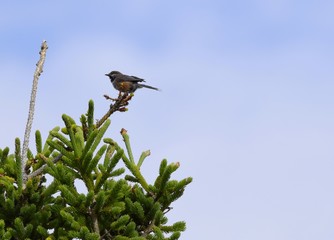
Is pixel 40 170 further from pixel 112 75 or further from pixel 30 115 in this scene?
pixel 112 75

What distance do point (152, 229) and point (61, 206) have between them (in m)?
1.25

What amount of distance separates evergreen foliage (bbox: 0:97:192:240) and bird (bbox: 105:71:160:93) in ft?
9.23

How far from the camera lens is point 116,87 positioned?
1262 centimetres

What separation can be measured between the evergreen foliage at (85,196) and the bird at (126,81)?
111 inches

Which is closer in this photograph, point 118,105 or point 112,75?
point 118,105

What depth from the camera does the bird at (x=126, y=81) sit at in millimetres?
11689

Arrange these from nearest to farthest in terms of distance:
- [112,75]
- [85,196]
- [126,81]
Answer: [85,196], [126,81], [112,75]

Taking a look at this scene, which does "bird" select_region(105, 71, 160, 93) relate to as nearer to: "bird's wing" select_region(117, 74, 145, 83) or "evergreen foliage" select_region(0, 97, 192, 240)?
"bird's wing" select_region(117, 74, 145, 83)

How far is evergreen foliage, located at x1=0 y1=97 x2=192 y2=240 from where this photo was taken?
26.8ft

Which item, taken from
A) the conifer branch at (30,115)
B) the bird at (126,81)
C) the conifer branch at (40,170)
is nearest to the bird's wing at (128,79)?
the bird at (126,81)

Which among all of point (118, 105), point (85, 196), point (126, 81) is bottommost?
point (85, 196)

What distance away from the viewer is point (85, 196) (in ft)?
26.5

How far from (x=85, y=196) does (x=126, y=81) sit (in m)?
4.07

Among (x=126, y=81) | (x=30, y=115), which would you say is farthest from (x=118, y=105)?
(x=126, y=81)
